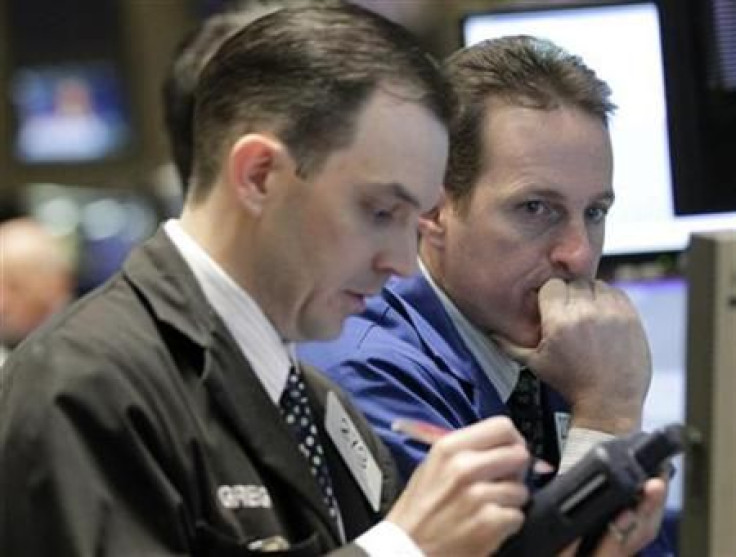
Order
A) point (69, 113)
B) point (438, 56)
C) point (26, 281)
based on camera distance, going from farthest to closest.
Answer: point (69, 113) → point (438, 56) → point (26, 281)

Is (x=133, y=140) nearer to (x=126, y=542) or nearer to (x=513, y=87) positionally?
(x=513, y=87)

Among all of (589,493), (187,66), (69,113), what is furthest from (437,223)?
(69,113)

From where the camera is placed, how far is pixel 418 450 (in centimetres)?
234

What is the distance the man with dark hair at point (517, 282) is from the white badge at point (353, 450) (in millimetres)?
215

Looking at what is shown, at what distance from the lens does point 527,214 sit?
246 centimetres

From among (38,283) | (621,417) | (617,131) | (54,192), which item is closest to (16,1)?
(54,192)

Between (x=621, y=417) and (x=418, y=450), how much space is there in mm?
266

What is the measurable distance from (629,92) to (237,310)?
4.07 ft

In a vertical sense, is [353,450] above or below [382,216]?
below

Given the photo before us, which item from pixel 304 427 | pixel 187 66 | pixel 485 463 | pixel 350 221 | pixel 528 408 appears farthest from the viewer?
pixel 187 66

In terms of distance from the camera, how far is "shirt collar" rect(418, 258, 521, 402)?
8.27 feet

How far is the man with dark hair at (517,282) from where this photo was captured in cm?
243

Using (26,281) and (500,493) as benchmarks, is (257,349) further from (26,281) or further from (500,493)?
(26,281)

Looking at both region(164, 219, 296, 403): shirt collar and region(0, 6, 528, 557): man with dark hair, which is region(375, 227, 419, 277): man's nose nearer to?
region(0, 6, 528, 557): man with dark hair
